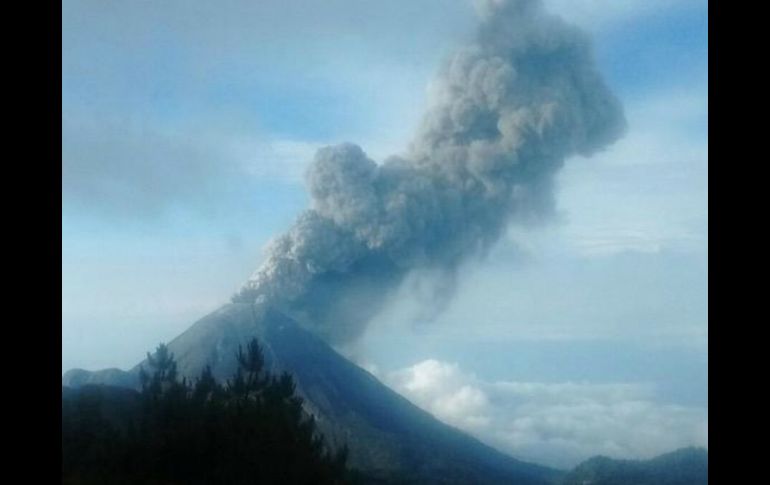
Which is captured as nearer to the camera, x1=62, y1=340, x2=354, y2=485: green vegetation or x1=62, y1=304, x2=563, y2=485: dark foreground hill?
x1=62, y1=340, x2=354, y2=485: green vegetation

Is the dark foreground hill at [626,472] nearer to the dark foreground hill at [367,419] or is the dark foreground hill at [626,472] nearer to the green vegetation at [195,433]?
the dark foreground hill at [367,419]

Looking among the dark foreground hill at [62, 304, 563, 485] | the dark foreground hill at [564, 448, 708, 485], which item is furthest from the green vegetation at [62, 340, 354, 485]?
the dark foreground hill at [564, 448, 708, 485]

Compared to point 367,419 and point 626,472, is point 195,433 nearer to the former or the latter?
point 367,419

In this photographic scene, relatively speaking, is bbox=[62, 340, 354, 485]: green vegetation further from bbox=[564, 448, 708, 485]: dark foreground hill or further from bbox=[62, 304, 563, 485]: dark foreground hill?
bbox=[564, 448, 708, 485]: dark foreground hill

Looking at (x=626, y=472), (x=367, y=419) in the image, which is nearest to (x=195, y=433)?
(x=367, y=419)

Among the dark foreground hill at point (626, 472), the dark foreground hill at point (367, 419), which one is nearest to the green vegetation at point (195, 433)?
the dark foreground hill at point (367, 419)
